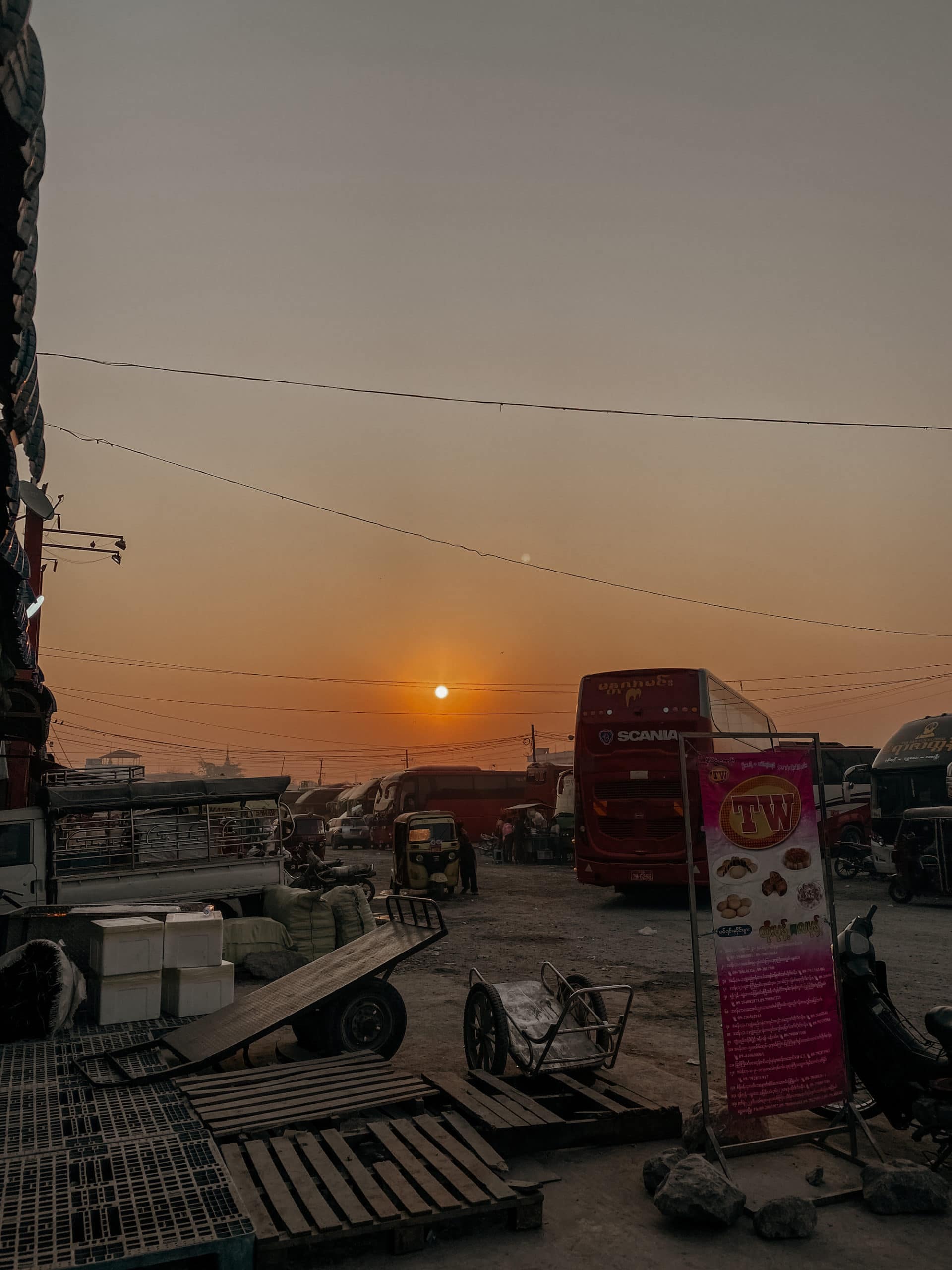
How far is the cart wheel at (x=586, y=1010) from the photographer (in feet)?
23.1

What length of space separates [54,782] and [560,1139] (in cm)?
1070

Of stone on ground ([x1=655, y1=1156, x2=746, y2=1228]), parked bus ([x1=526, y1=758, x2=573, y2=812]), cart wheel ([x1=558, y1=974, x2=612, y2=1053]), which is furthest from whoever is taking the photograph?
parked bus ([x1=526, y1=758, x2=573, y2=812])

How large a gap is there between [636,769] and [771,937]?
12.7m

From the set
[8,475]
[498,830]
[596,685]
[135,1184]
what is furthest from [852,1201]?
[498,830]

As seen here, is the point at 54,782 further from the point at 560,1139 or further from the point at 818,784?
the point at 818,784

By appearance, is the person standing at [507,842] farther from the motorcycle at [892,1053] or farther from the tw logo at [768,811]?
the tw logo at [768,811]

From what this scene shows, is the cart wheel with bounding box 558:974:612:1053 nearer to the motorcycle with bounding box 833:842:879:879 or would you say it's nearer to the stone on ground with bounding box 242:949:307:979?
the stone on ground with bounding box 242:949:307:979

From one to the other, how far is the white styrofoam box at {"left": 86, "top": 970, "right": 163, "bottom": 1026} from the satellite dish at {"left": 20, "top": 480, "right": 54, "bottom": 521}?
5.38 metres

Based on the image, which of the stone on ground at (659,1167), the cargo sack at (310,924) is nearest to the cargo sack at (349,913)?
the cargo sack at (310,924)

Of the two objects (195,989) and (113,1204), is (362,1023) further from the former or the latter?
(113,1204)

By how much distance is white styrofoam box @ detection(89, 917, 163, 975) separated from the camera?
8.60 metres

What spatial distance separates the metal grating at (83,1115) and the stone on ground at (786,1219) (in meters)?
3.25

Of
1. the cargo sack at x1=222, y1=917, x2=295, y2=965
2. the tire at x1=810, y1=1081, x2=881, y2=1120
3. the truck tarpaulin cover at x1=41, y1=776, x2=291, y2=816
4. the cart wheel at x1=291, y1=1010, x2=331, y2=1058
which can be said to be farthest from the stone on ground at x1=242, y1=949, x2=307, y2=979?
the tire at x1=810, y1=1081, x2=881, y2=1120

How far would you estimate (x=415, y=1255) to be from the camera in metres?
4.45
